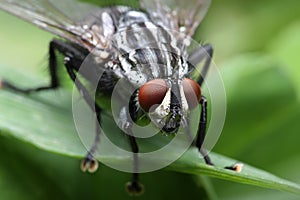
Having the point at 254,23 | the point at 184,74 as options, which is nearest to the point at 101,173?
the point at 184,74

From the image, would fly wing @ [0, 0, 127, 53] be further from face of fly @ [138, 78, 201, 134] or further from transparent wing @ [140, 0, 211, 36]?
face of fly @ [138, 78, 201, 134]

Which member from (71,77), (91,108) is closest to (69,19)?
(71,77)

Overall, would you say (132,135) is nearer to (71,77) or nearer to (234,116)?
(71,77)

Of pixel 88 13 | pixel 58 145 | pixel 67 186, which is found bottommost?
pixel 67 186

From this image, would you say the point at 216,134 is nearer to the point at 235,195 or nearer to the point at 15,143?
the point at 235,195

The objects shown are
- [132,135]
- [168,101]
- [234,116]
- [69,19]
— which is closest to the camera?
[168,101]

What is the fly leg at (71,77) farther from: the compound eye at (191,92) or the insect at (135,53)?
the compound eye at (191,92)
